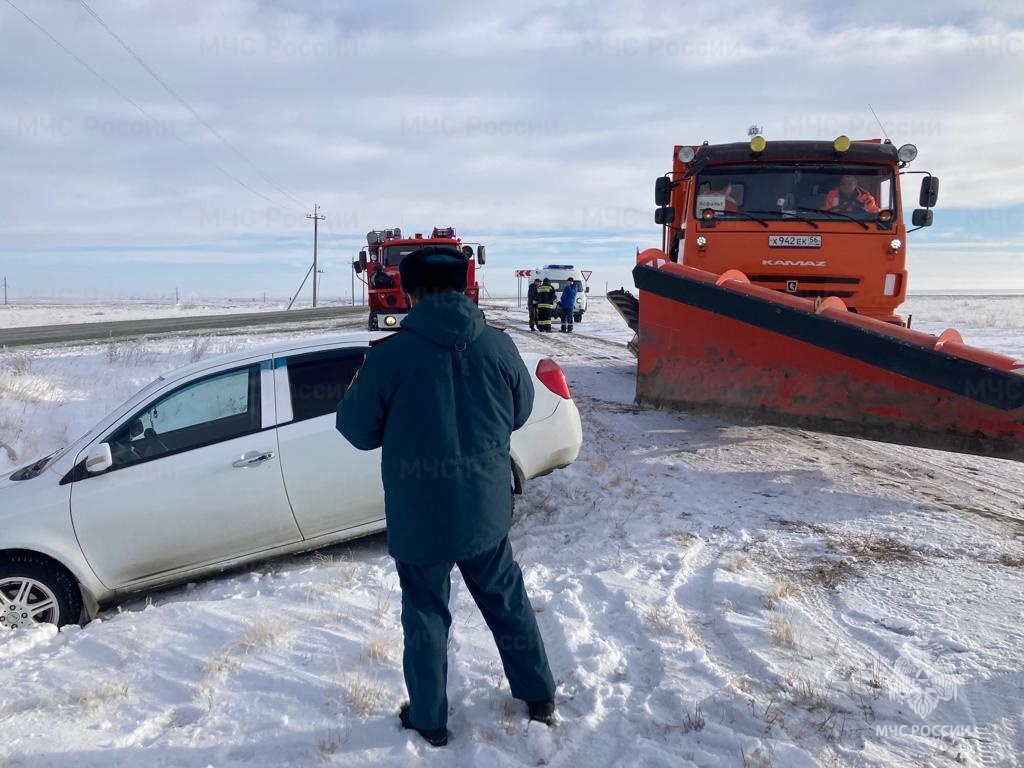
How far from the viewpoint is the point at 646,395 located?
21.5 ft

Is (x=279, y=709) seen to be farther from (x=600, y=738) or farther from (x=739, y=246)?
(x=739, y=246)

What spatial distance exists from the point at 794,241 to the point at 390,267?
1057cm

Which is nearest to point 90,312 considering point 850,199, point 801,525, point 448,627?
point 850,199

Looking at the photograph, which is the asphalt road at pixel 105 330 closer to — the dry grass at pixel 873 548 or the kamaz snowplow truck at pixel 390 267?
the kamaz snowplow truck at pixel 390 267

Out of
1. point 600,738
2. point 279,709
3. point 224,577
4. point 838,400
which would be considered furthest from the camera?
point 838,400

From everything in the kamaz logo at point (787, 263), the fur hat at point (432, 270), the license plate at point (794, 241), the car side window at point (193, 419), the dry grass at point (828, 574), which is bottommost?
the dry grass at point (828, 574)

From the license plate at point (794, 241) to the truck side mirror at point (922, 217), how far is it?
136 centimetres

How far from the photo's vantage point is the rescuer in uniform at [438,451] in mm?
2461

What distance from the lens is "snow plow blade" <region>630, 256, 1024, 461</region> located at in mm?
4984

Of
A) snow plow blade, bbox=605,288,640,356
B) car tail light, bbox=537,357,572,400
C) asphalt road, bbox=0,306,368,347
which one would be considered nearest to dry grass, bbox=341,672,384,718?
car tail light, bbox=537,357,572,400

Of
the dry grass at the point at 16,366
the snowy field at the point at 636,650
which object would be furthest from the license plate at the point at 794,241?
the dry grass at the point at 16,366

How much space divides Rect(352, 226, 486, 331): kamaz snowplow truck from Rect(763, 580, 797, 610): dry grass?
39.5 feet

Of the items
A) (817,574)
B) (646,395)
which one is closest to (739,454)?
(646,395)

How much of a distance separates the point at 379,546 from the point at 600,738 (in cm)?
260
